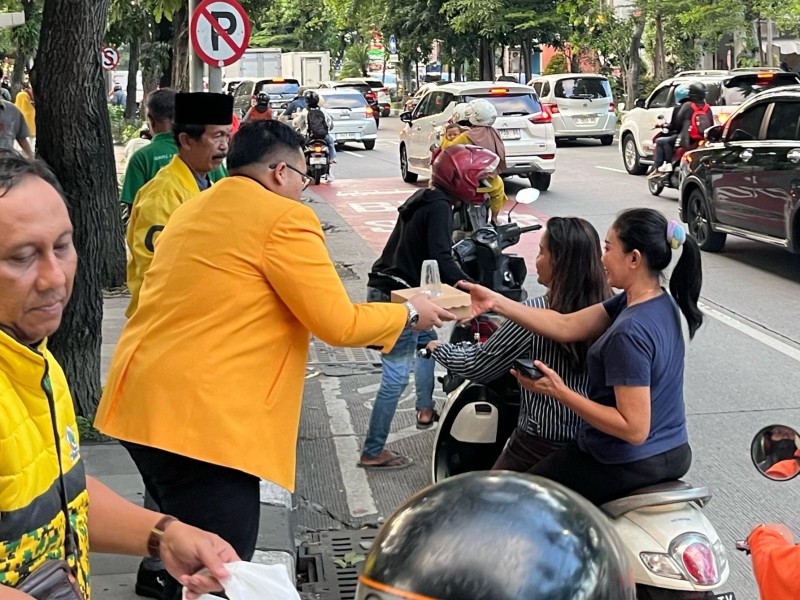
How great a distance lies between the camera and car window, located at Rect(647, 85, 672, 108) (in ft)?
69.1

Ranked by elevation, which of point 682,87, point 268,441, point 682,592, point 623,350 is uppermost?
point 682,87

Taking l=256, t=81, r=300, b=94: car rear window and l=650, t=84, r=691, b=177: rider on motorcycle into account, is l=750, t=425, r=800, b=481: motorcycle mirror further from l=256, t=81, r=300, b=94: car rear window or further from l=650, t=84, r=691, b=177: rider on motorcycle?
l=256, t=81, r=300, b=94: car rear window

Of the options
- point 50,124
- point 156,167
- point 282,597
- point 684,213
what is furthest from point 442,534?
point 684,213

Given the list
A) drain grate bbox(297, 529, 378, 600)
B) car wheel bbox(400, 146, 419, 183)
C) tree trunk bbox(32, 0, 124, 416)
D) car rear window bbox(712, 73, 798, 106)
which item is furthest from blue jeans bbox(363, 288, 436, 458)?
car wheel bbox(400, 146, 419, 183)

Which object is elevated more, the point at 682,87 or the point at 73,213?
the point at 682,87

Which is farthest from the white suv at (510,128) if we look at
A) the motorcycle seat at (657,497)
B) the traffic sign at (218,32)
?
the motorcycle seat at (657,497)

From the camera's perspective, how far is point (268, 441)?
3.41 meters

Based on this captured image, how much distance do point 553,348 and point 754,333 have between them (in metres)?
5.60

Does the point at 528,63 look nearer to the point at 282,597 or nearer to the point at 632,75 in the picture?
the point at 632,75

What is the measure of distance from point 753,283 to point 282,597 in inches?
397

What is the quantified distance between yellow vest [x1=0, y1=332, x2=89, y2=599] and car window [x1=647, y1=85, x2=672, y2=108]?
2010 centimetres

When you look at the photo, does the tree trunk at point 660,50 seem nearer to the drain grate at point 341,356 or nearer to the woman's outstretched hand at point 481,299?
the drain grate at point 341,356

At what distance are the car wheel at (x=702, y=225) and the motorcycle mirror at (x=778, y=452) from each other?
34.2 feet

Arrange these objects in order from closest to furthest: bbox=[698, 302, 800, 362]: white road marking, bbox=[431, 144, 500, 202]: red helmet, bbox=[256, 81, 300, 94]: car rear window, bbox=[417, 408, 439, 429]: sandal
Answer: bbox=[431, 144, 500, 202]: red helmet → bbox=[417, 408, 439, 429]: sandal → bbox=[698, 302, 800, 362]: white road marking → bbox=[256, 81, 300, 94]: car rear window
